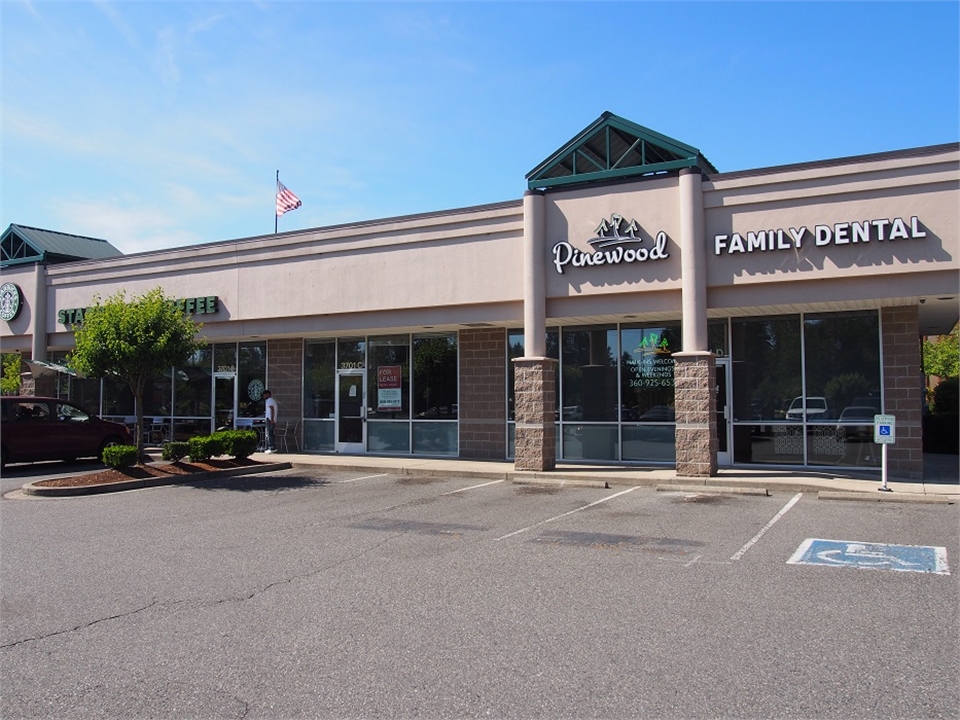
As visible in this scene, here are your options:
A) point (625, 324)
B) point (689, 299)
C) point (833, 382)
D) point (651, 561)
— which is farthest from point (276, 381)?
point (651, 561)

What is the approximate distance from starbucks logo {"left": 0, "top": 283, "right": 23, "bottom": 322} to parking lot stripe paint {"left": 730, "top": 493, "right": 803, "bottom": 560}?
23.4m

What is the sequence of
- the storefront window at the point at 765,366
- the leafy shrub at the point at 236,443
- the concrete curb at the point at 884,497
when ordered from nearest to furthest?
the concrete curb at the point at 884,497, the storefront window at the point at 765,366, the leafy shrub at the point at 236,443

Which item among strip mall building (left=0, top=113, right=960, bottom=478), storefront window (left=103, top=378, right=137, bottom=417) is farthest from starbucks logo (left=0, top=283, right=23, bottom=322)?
strip mall building (left=0, top=113, right=960, bottom=478)

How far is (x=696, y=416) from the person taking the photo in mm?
14969

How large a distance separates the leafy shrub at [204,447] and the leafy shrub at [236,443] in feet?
0.48

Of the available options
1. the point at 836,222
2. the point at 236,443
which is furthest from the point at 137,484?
the point at 836,222

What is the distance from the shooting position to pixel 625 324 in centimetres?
1781

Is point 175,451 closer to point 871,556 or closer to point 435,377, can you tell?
point 435,377

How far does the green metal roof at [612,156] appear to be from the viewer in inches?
615

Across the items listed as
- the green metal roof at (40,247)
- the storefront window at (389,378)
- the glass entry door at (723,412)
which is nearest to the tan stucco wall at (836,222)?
the glass entry door at (723,412)

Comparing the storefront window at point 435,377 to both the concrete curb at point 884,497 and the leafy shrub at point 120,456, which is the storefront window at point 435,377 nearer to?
the leafy shrub at point 120,456

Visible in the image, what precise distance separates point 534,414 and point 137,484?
7823 mm

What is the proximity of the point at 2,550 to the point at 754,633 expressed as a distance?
8346 millimetres

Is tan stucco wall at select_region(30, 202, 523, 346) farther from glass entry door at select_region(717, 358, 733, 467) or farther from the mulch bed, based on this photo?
glass entry door at select_region(717, 358, 733, 467)
